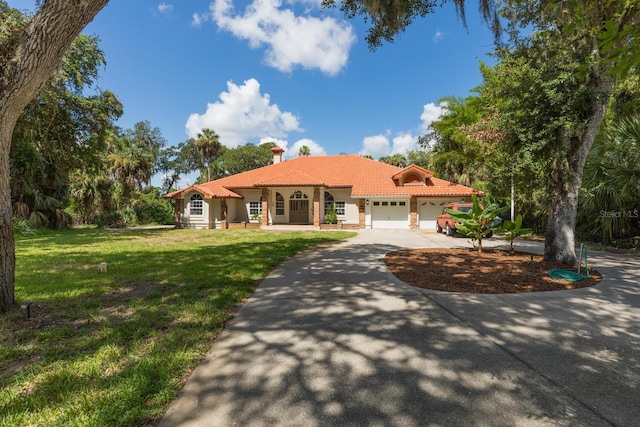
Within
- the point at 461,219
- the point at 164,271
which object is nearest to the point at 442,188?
the point at 461,219

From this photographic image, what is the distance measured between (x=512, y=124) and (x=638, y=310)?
5.42m

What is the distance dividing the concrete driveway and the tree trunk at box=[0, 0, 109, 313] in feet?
12.6

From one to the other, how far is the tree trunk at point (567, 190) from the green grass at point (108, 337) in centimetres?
759

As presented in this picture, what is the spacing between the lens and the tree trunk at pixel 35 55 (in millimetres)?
3447

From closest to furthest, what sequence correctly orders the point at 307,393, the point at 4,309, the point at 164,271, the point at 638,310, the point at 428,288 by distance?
the point at 307,393 < the point at 4,309 < the point at 638,310 < the point at 428,288 < the point at 164,271

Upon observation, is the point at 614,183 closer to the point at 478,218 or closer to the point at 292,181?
the point at 478,218

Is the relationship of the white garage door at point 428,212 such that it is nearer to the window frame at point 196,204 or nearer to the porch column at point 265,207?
the porch column at point 265,207

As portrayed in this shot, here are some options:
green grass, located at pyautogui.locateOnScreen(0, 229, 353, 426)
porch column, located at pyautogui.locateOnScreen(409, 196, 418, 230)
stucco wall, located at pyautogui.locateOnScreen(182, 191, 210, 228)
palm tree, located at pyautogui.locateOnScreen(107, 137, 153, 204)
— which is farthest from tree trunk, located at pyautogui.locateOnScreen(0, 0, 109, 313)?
palm tree, located at pyautogui.locateOnScreen(107, 137, 153, 204)

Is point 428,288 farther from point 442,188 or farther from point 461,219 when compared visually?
point 442,188

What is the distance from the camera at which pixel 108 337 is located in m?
3.47

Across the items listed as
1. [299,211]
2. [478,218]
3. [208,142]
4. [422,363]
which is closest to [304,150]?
[208,142]

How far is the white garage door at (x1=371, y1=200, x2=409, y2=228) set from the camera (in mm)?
21703

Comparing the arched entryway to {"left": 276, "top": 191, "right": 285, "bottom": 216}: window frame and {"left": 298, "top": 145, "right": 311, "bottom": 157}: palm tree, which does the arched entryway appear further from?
{"left": 298, "top": 145, "right": 311, "bottom": 157}: palm tree

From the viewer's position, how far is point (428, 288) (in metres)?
5.62
